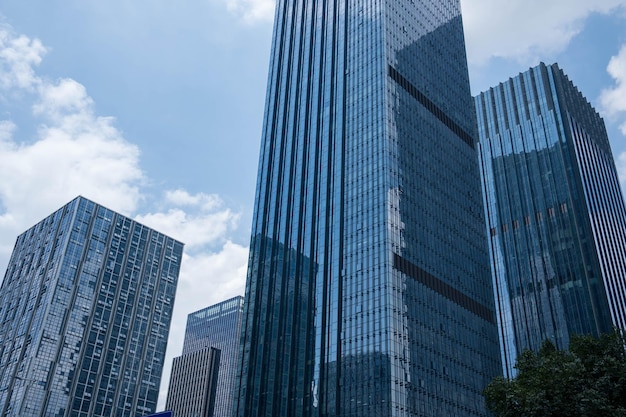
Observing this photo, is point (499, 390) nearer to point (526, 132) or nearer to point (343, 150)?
point (343, 150)

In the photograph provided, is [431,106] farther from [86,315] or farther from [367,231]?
[86,315]

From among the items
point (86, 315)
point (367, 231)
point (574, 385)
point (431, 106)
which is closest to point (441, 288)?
point (367, 231)

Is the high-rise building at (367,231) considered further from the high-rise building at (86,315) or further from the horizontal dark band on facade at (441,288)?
the high-rise building at (86,315)

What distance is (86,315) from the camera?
13912 cm

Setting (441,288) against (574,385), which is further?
(441,288)

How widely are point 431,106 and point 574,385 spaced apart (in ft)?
304

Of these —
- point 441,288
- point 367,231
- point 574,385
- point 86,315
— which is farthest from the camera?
point 86,315

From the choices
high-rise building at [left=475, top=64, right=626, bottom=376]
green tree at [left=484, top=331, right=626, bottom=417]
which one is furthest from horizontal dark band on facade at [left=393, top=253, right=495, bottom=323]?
green tree at [left=484, top=331, right=626, bottom=417]

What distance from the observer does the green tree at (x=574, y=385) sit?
38000 millimetres

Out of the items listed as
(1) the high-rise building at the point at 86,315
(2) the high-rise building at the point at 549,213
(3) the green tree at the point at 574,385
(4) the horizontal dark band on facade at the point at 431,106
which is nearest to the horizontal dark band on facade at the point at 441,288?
(2) the high-rise building at the point at 549,213

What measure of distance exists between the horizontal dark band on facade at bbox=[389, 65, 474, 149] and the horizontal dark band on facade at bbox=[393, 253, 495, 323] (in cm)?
3739

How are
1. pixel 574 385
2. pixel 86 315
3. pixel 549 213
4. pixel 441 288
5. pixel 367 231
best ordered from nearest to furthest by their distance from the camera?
pixel 574 385
pixel 367 231
pixel 441 288
pixel 86 315
pixel 549 213

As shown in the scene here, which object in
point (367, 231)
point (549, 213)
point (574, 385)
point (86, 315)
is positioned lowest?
point (574, 385)

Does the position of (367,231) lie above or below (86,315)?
above
